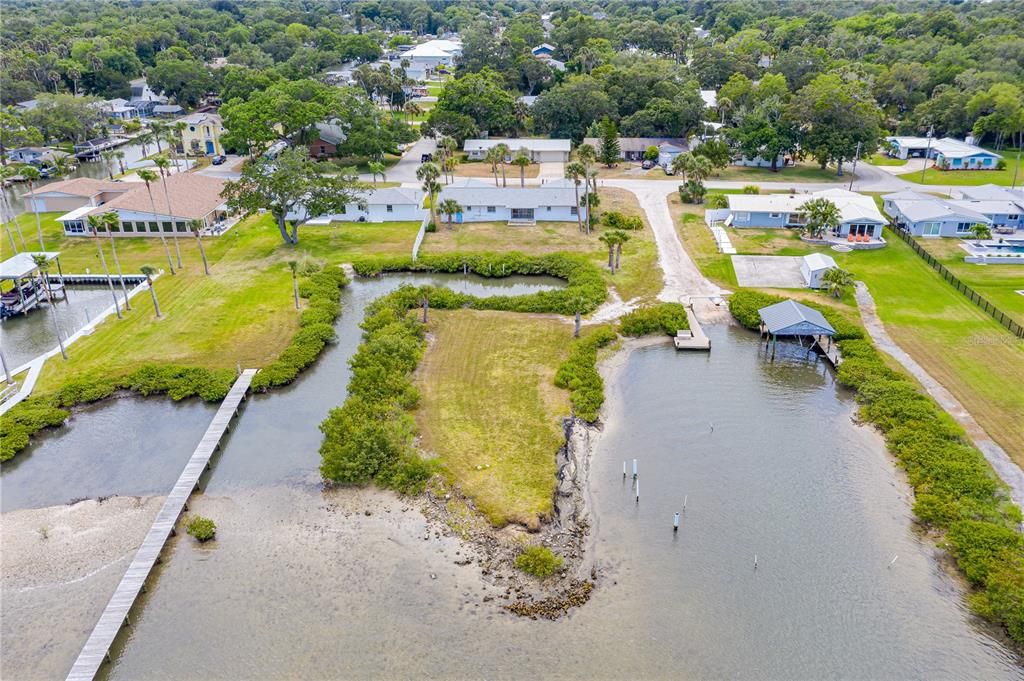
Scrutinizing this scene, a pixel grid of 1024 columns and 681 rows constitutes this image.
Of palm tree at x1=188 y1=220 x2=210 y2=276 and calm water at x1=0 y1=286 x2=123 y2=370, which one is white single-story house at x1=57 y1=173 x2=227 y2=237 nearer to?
palm tree at x1=188 y1=220 x2=210 y2=276

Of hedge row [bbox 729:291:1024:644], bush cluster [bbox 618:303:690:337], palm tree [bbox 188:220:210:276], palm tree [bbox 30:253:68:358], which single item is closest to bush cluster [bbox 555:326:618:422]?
bush cluster [bbox 618:303:690:337]

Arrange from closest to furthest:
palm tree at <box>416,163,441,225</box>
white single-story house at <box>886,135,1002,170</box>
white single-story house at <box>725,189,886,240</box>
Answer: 1. white single-story house at <box>725,189,886,240</box>
2. palm tree at <box>416,163,441,225</box>
3. white single-story house at <box>886,135,1002,170</box>

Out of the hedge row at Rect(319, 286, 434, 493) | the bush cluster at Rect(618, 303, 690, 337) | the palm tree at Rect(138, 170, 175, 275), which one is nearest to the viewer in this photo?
the hedge row at Rect(319, 286, 434, 493)

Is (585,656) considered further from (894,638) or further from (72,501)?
(72,501)

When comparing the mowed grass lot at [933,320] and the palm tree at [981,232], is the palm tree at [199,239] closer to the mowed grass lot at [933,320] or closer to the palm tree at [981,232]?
the mowed grass lot at [933,320]

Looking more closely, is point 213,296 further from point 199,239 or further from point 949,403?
point 949,403

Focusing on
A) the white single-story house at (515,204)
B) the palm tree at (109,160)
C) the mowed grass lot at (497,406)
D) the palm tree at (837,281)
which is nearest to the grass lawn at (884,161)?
the white single-story house at (515,204)

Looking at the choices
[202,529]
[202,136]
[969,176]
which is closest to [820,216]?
[969,176]
